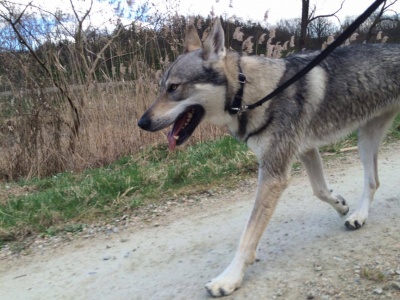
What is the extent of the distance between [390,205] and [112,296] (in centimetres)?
229

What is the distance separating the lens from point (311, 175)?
327 cm

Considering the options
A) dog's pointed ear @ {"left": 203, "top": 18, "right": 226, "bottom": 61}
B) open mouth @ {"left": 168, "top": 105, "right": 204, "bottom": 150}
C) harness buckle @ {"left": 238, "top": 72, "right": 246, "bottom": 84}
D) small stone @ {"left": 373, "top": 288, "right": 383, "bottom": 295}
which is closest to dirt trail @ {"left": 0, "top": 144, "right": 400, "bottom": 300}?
small stone @ {"left": 373, "top": 288, "right": 383, "bottom": 295}

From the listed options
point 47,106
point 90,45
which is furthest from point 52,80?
point 90,45

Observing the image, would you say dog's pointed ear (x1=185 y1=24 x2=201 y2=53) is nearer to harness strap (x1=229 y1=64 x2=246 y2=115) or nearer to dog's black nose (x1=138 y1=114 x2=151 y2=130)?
harness strap (x1=229 y1=64 x2=246 y2=115)

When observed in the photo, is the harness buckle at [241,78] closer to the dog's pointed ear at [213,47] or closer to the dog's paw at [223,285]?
the dog's pointed ear at [213,47]

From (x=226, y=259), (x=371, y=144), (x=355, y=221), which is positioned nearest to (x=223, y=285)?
(x=226, y=259)

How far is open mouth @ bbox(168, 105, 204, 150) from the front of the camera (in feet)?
9.36

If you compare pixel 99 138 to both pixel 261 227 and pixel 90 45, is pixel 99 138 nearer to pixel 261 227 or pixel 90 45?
pixel 90 45

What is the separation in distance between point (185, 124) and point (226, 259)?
0.98m

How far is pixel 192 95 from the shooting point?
9.27ft

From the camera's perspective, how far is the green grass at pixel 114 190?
13.0ft

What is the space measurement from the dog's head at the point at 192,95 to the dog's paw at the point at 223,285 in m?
0.91

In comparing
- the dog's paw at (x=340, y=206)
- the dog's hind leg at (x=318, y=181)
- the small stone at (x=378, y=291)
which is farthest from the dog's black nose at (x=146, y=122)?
the small stone at (x=378, y=291)

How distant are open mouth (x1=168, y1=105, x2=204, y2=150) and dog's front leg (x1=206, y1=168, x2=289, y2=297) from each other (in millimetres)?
555
